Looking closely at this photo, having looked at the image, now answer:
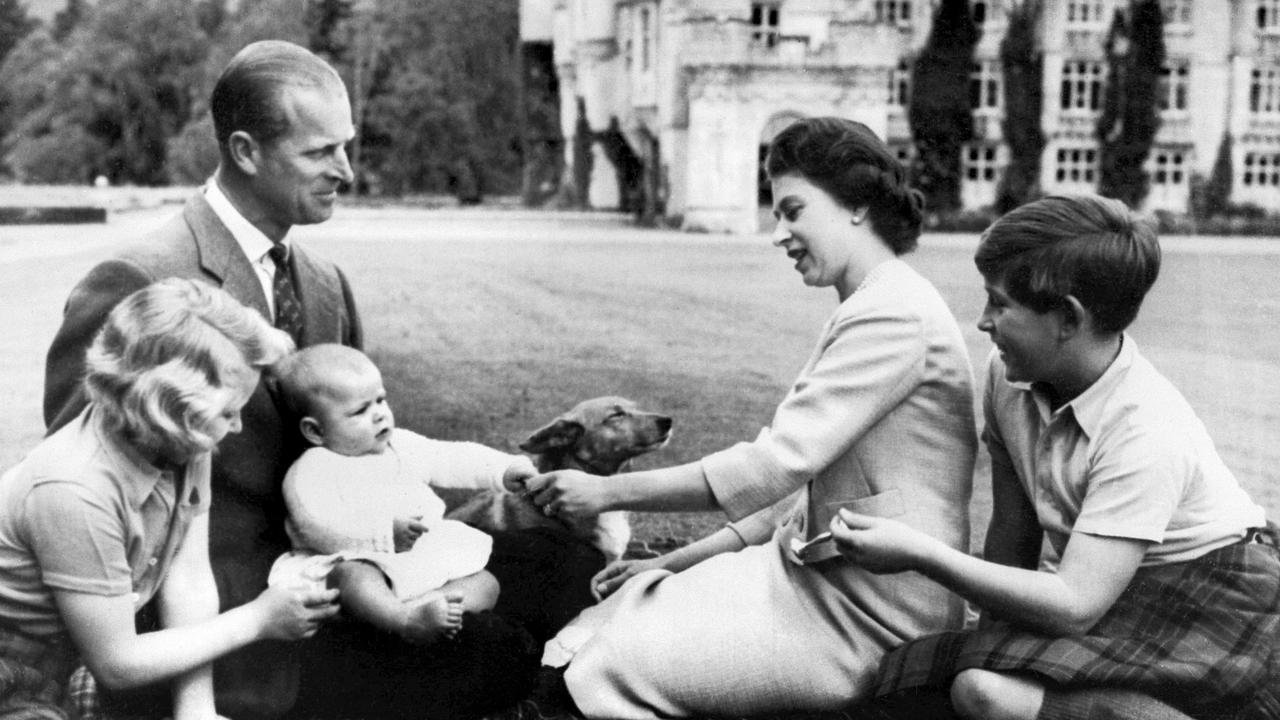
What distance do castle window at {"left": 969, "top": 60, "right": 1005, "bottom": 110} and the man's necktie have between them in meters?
21.0

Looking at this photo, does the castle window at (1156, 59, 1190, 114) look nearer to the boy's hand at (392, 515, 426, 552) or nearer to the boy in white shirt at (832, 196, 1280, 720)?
the boy in white shirt at (832, 196, 1280, 720)

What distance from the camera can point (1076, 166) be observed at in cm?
2348

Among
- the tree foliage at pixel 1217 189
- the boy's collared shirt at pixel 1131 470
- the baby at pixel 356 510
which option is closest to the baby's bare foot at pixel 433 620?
the baby at pixel 356 510

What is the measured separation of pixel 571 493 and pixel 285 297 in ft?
3.27

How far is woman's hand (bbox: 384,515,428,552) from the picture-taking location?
353 centimetres

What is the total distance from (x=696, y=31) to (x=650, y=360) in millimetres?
13116

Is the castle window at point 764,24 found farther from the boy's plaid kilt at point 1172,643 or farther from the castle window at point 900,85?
the boy's plaid kilt at point 1172,643

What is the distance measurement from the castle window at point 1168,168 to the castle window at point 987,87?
3.58 m

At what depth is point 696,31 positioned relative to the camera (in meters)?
20.2

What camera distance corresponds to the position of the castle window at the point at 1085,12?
23000mm

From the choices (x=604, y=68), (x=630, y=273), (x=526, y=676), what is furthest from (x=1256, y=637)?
(x=604, y=68)

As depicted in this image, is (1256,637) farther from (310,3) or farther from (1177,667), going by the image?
(310,3)

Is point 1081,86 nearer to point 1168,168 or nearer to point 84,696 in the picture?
point 1168,168

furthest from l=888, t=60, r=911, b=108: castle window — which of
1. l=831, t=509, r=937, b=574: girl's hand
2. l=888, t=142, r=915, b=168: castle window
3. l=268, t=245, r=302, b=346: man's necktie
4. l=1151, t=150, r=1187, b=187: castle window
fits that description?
l=831, t=509, r=937, b=574: girl's hand
